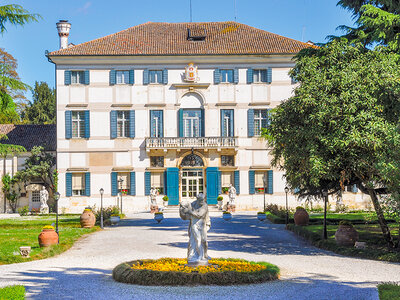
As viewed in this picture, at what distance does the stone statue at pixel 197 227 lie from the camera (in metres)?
15.6

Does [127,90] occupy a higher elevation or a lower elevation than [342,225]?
higher

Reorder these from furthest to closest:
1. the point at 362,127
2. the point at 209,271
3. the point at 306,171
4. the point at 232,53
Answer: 1. the point at 232,53
2. the point at 306,171
3. the point at 362,127
4. the point at 209,271

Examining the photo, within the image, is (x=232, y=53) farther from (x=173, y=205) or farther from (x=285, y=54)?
(x=173, y=205)

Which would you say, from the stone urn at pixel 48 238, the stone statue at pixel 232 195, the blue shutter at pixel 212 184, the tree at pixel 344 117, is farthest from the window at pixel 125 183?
the tree at pixel 344 117

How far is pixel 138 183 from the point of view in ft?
138

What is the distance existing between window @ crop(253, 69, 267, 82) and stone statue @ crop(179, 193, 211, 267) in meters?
27.8

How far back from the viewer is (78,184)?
42031mm

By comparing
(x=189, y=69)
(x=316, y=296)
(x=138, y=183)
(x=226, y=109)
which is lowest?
Answer: (x=316, y=296)

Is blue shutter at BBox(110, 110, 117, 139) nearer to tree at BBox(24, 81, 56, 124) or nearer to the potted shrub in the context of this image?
the potted shrub

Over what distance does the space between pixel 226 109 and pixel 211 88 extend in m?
1.74

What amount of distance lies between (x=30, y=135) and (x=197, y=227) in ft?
110

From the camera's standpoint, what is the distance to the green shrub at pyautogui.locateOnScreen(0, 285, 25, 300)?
42.1 ft

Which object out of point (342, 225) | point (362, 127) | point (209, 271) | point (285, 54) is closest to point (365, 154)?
point (362, 127)

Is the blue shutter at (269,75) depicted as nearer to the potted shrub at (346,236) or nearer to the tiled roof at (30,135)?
the tiled roof at (30,135)
